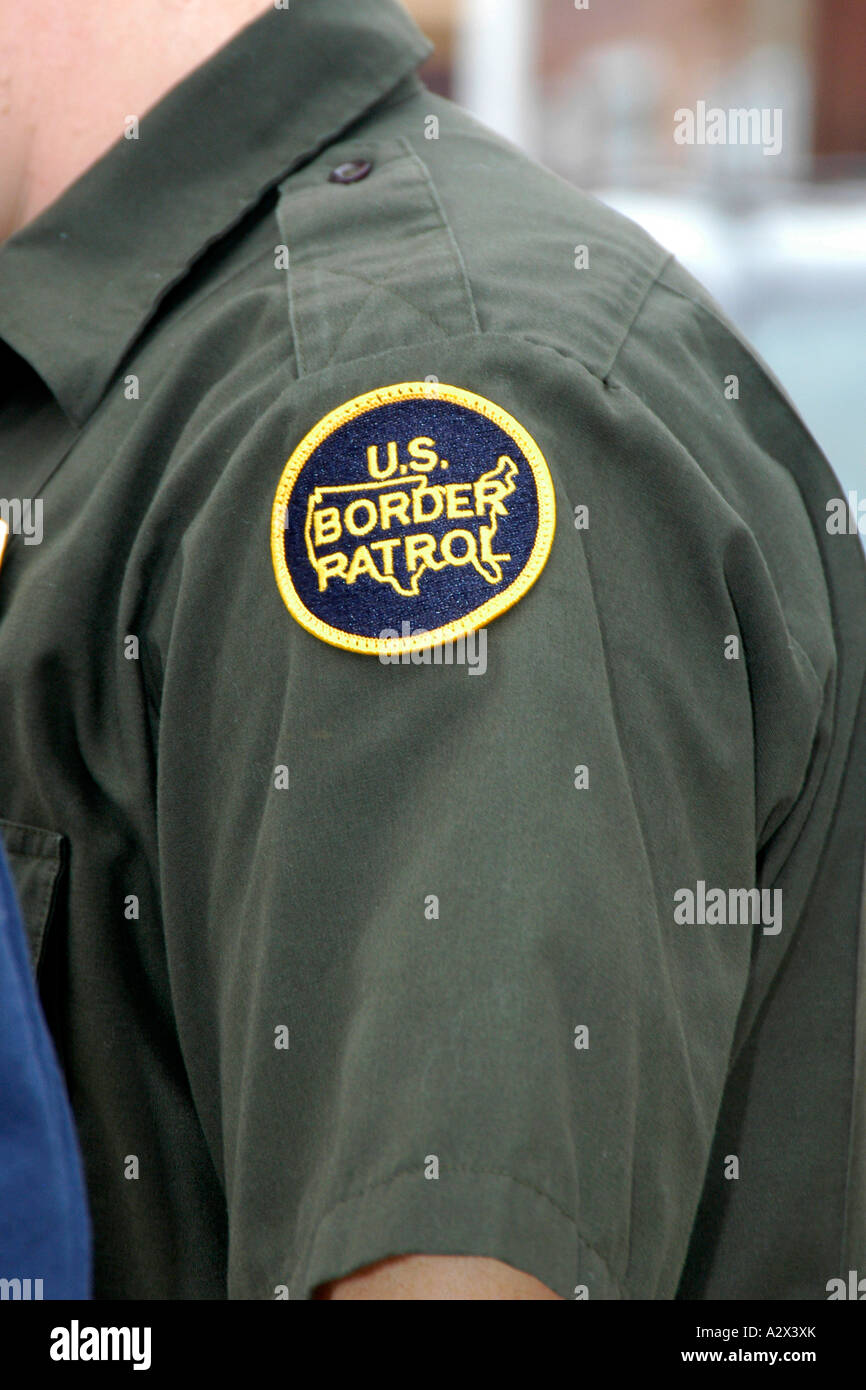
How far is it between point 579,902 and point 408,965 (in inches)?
2.3

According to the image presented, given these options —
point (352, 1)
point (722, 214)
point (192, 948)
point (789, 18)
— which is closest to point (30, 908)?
point (192, 948)

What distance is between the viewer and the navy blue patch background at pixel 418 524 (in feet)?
1.60

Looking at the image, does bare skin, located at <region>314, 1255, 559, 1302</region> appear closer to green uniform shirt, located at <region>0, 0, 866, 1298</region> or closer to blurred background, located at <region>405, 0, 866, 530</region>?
green uniform shirt, located at <region>0, 0, 866, 1298</region>

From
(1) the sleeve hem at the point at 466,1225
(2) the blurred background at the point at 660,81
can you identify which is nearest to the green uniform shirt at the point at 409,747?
(1) the sleeve hem at the point at 466,1225

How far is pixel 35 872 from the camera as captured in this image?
0.58m

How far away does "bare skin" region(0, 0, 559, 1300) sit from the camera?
26.5 inches

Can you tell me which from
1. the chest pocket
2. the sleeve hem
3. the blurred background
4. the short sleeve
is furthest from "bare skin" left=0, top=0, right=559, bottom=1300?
the blurred background

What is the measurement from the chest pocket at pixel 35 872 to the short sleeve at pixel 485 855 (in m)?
0.07

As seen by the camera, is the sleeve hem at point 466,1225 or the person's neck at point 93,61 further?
the person's neck at point 93,61

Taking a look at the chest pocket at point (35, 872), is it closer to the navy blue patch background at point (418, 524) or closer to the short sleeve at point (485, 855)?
the short sleeve at point (485, 855)

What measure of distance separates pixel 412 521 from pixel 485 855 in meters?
0.12

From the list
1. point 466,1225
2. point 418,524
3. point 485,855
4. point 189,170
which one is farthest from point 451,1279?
point 189,170

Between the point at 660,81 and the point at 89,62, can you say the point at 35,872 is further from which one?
the point at 660,81

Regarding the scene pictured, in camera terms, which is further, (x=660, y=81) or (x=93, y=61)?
(x=660, y=81)
